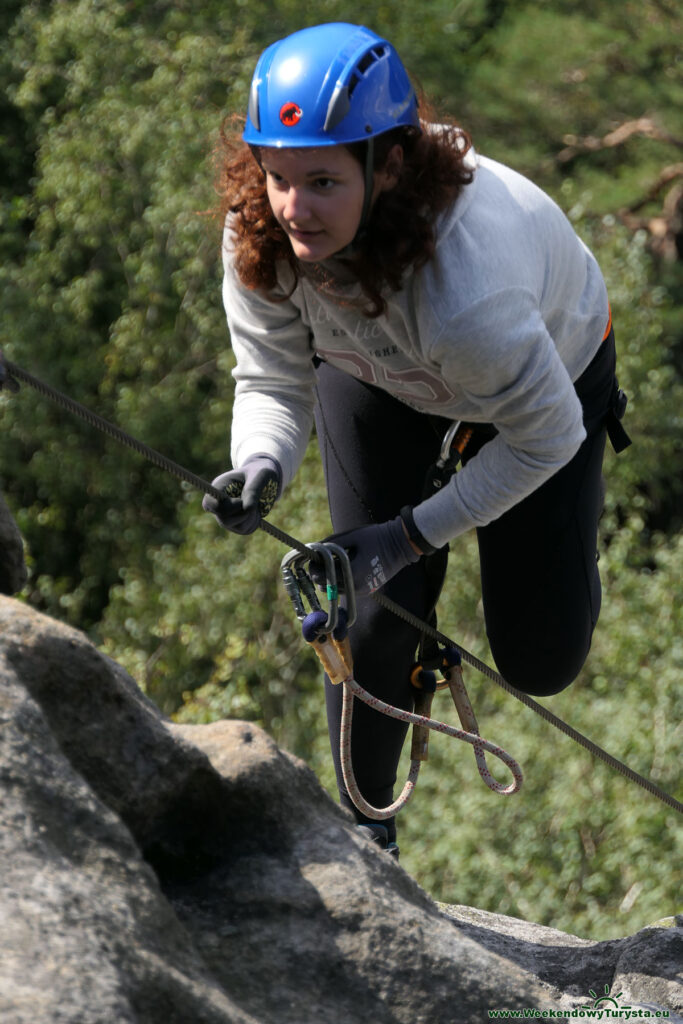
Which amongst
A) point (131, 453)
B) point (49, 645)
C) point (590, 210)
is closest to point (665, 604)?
point (590, 210)

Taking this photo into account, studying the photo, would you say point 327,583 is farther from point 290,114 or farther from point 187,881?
point 290,114

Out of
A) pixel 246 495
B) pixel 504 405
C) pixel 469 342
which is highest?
pixel 469 342

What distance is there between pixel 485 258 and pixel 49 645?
77 cm

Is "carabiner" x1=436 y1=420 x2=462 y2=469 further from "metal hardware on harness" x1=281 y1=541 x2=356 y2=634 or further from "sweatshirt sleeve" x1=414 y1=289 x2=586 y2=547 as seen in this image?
"metal hardware on harness" x1=281 y1=541 x2=356 y2=634

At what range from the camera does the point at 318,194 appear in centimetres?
172

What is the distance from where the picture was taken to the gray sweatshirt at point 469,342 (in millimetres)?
1753

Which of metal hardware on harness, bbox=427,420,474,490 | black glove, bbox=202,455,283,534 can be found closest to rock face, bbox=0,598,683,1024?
black glove, bbox=202,455,283,534

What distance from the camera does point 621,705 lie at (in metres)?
6.64

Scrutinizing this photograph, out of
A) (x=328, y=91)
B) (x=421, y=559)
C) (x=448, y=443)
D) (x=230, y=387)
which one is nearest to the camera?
(x=328, y=91)

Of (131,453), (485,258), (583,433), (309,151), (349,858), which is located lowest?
(131,453)

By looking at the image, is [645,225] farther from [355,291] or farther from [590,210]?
[355,291]

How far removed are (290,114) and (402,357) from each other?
41 centimetres

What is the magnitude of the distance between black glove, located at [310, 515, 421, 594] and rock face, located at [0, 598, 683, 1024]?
14.7 inches

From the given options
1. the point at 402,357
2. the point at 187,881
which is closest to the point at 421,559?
the point at 402,357
